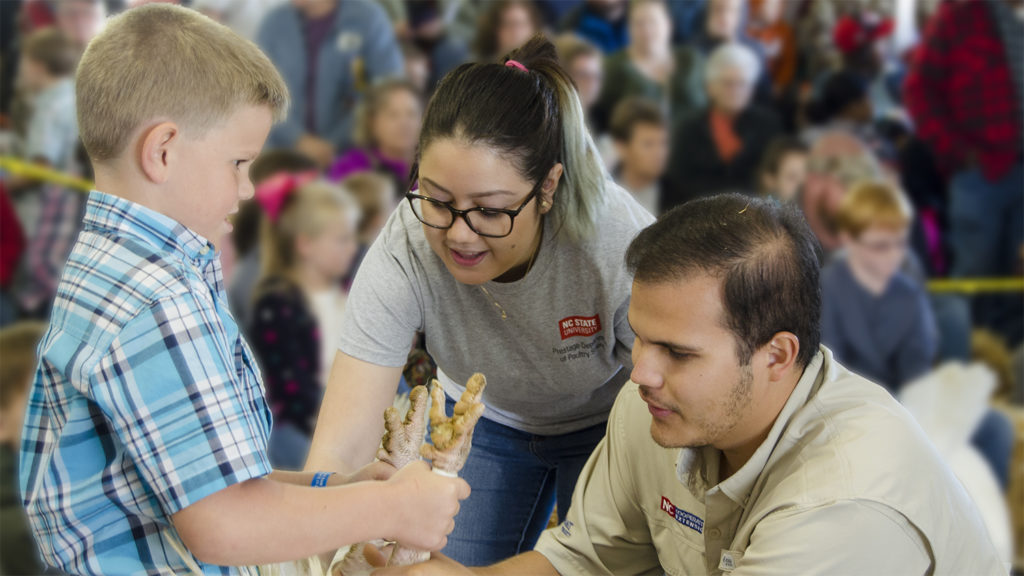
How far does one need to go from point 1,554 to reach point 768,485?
2.70 meters

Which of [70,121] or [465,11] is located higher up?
[465,11]

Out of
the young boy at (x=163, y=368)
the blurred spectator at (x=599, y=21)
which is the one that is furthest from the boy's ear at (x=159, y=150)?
the blurred spectator at (x=599, y=21)

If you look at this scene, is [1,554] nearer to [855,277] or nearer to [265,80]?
[265,80]

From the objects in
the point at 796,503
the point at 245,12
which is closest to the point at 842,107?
the point at 245,12

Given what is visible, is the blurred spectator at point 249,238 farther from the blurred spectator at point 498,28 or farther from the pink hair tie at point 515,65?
the pink hair tie at point 515,65

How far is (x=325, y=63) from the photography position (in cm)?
413

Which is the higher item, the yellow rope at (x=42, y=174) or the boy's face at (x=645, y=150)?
the yellow rope at (x=42, y=174)

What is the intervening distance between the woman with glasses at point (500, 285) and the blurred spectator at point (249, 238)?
2.01 metres

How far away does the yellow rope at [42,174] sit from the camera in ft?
13.0

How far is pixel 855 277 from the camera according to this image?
398 centimetres

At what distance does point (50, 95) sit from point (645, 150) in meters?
2.31

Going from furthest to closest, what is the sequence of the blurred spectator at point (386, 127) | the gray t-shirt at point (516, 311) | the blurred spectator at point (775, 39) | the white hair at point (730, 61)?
the blurred spectator at point (775, 39), the white hair at point (730, 61), the blurred spectator at point (386, 127), the gray t-shirt at point (516, 311)

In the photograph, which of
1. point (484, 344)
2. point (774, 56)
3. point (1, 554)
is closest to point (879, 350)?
point (774, 56)

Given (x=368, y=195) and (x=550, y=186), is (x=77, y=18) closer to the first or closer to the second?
(x=368, y=195)
